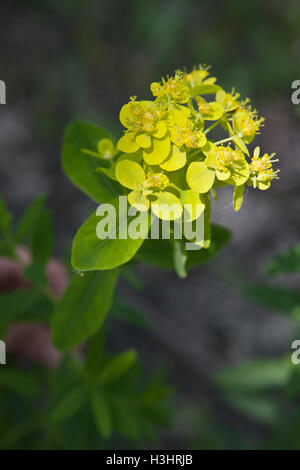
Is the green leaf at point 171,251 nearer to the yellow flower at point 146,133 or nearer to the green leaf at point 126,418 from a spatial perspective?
the yellow flower at point 146,133

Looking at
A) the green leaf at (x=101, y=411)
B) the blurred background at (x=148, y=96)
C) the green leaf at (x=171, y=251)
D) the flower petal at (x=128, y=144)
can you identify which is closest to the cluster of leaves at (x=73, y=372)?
the green leaf at (x=101, y=411)

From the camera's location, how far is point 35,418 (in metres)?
2.85

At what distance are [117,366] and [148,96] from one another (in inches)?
129

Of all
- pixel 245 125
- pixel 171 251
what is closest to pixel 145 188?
pixel 245 125

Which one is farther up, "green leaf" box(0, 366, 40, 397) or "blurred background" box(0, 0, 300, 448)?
"blurred background" box(0, 0, 300, 448)

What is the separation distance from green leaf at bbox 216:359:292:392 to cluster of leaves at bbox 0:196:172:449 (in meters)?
0.88

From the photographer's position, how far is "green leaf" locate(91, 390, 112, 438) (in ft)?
7.08

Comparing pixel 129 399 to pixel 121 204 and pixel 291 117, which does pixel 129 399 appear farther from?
pixel 291 117

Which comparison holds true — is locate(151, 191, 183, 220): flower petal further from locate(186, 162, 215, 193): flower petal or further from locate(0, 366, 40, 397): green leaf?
locate(0, 366, 40, 397): green leaf

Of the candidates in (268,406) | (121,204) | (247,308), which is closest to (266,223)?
(247,308)

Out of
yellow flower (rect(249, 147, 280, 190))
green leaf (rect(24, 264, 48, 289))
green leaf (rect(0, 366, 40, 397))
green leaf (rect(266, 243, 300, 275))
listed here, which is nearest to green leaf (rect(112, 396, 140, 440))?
green leaf (rect(0, 366, 40, 397))

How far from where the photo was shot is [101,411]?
2.22 m

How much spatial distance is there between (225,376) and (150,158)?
8.26 ft

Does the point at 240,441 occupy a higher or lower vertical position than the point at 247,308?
lower
